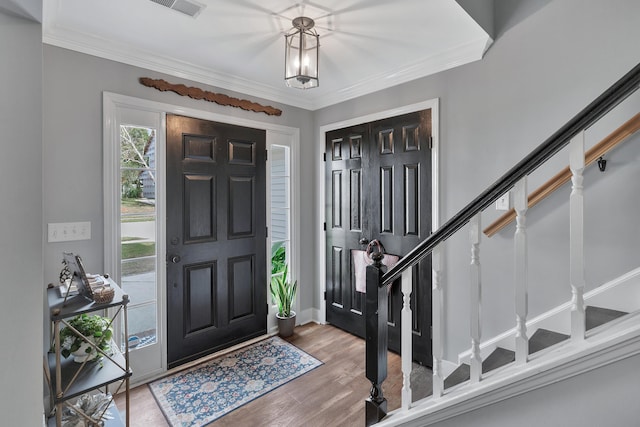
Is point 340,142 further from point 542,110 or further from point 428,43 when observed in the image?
point 542,110

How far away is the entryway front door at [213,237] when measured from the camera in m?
2.60

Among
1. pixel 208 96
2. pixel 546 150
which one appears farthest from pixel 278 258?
pixel 546 150

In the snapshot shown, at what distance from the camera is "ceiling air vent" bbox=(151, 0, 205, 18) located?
5.71ft

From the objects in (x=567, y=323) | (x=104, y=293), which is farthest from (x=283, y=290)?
(x=567, y=323)

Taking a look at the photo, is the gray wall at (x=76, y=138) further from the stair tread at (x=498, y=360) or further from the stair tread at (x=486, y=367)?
the stair tread at (x=498, y=360)

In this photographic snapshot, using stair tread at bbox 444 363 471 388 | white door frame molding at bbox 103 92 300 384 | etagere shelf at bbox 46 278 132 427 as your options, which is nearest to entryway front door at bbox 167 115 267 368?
white door frame molding at bbox 103 92 300 384

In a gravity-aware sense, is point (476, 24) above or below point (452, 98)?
above

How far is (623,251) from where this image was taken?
173 centimetres

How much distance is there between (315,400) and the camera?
86.8 inches

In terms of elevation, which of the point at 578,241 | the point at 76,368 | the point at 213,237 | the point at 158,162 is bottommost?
the point at 76,368

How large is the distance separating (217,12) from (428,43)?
1.41 metres

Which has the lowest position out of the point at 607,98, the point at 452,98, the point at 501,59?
the point at 607,98

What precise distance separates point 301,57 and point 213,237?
5.47 feet

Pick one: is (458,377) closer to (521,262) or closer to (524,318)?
(524,318)
